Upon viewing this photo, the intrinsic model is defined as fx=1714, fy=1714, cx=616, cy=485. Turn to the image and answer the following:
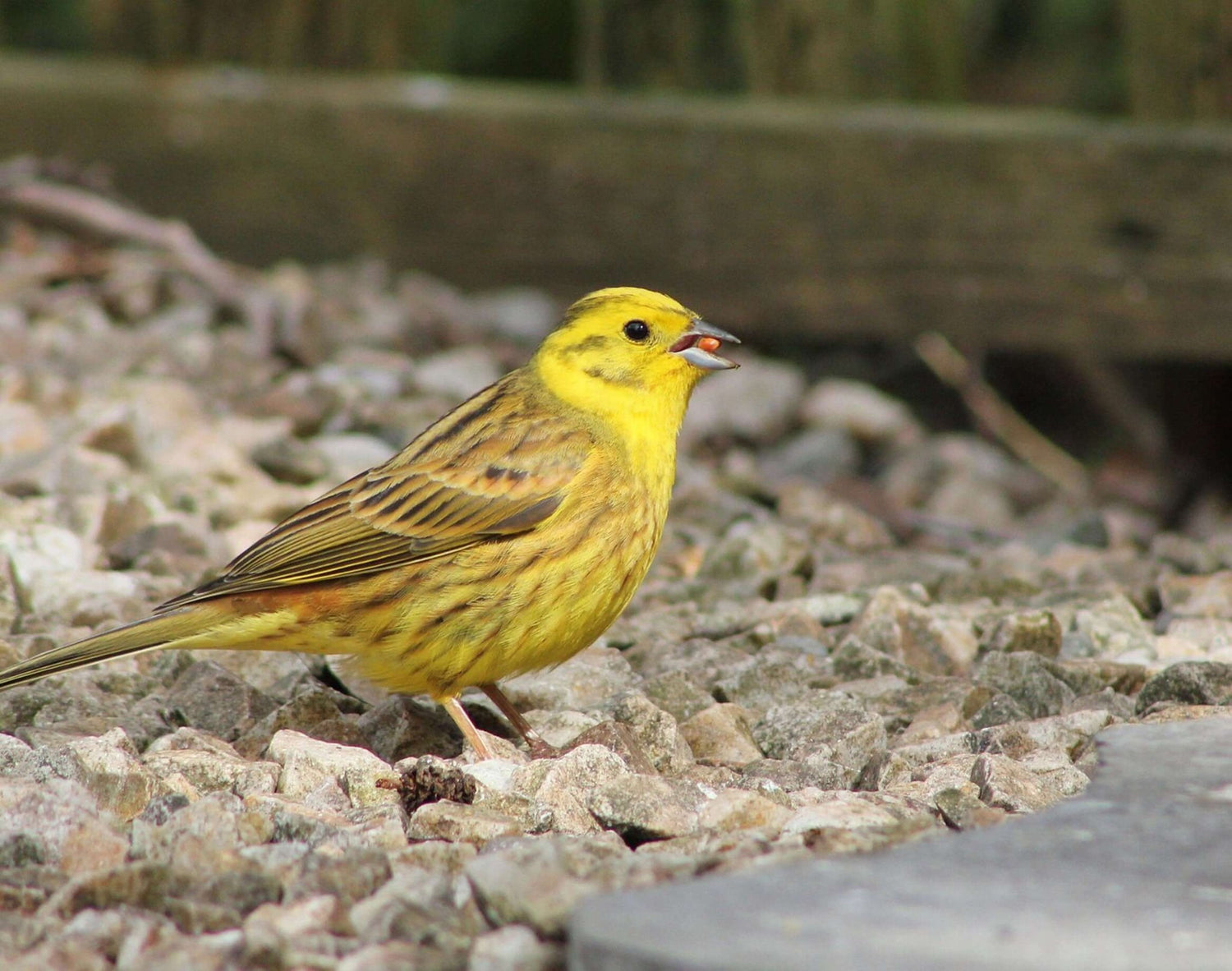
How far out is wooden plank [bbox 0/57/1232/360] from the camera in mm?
6172

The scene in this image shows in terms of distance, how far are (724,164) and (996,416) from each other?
1538 mm

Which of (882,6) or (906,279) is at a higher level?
(882,6)

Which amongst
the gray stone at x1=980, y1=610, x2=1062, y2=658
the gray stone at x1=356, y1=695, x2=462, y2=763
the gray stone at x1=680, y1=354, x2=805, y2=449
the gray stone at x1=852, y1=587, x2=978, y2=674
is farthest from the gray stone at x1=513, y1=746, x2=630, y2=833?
the gray stone at x1=680, y1=354, x2=805, y2=449

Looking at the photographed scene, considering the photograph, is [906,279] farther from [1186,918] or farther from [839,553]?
[1186,918]

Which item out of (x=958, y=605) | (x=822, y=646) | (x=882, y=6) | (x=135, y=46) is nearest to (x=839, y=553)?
(x=958, y=605)

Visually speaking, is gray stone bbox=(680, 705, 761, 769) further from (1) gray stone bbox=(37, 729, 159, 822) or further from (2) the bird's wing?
(1) gray stone bbox=(37, 729, 159, 822)

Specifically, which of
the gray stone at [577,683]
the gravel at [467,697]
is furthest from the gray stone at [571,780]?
the gray stone at [577,683]

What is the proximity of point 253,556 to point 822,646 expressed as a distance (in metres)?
1.27

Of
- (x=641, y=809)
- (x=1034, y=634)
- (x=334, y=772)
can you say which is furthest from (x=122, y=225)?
(x=641, y=809)

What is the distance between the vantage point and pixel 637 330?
4156 mm

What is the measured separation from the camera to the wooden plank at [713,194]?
243 inches

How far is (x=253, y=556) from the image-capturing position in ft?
12.1

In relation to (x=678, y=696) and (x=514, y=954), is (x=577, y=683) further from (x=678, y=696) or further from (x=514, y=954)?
(x=514, y=954)

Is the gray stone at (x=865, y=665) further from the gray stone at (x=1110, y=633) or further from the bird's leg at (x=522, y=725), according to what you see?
the bird's leg at (x=522, y=725)
